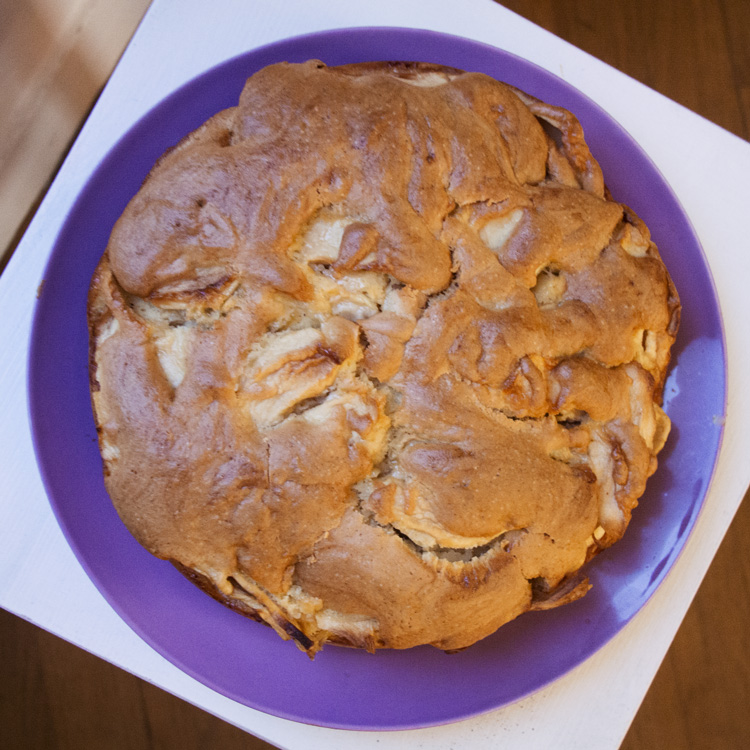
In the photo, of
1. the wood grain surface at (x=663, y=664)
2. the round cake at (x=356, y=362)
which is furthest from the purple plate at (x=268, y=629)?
the wood grain surface at (x=663, y=664)

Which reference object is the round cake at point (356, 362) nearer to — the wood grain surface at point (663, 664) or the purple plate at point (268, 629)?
the purple plate at point (268, 629)

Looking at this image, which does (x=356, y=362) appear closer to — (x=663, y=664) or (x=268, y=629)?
(x=268, y=629)

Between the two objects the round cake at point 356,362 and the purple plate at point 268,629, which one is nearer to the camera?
the round cake at point 356,362

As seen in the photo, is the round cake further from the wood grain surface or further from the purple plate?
the wood grain surface

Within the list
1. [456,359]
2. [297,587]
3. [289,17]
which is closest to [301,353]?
[456,359]

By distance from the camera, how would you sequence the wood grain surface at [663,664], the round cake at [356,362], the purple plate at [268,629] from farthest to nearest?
the wood grain surface at [663,664], the purple plate at [268,629], the round cake at [356,362]

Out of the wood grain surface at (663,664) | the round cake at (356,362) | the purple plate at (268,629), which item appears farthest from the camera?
the wood grain surface at (663,664)

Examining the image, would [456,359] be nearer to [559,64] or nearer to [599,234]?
[599,234]
